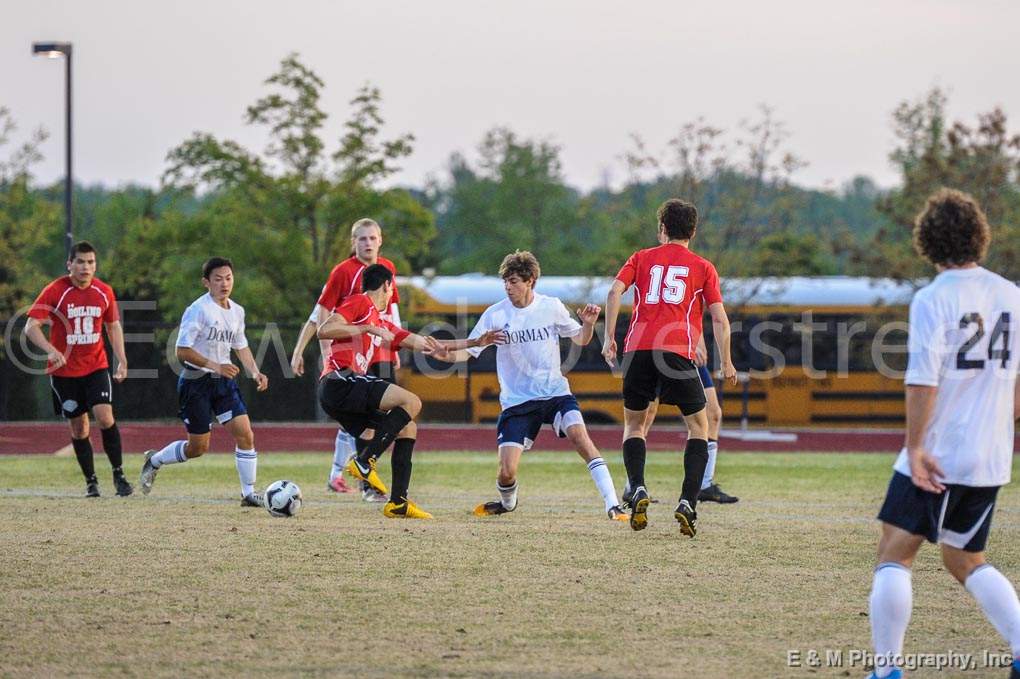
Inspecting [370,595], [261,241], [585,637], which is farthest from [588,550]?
[261,241]

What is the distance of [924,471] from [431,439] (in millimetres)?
19117

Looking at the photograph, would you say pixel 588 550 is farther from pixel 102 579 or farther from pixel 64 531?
pixel 64 531

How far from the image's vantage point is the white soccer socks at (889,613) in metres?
5.17

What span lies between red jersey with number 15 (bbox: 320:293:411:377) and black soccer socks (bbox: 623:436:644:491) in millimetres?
1948

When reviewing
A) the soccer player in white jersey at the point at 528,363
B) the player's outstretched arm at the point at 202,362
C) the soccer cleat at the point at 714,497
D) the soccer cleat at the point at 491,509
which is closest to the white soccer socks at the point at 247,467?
the player's outstretched arm at the point at 202,362

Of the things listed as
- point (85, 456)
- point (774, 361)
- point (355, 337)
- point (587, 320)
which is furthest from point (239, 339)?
point (774, 361)

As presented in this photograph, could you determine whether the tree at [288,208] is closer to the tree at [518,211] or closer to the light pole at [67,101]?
the light pole at [67,101]

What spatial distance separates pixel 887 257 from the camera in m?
29.0

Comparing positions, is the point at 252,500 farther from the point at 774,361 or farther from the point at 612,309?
the point at 774,361

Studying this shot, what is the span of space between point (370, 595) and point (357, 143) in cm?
2244

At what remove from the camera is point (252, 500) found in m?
11.5

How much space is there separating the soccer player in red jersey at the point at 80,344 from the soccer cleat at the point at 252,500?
1356mm

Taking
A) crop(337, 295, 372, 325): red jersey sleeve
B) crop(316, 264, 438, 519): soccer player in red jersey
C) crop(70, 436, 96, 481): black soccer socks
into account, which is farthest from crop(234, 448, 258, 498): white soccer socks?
crop(337, 295, 372, 325): red jersey sleeve

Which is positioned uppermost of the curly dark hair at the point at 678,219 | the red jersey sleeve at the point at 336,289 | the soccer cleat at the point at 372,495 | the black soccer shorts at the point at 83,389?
the curly dark hair at the point at 678,219
